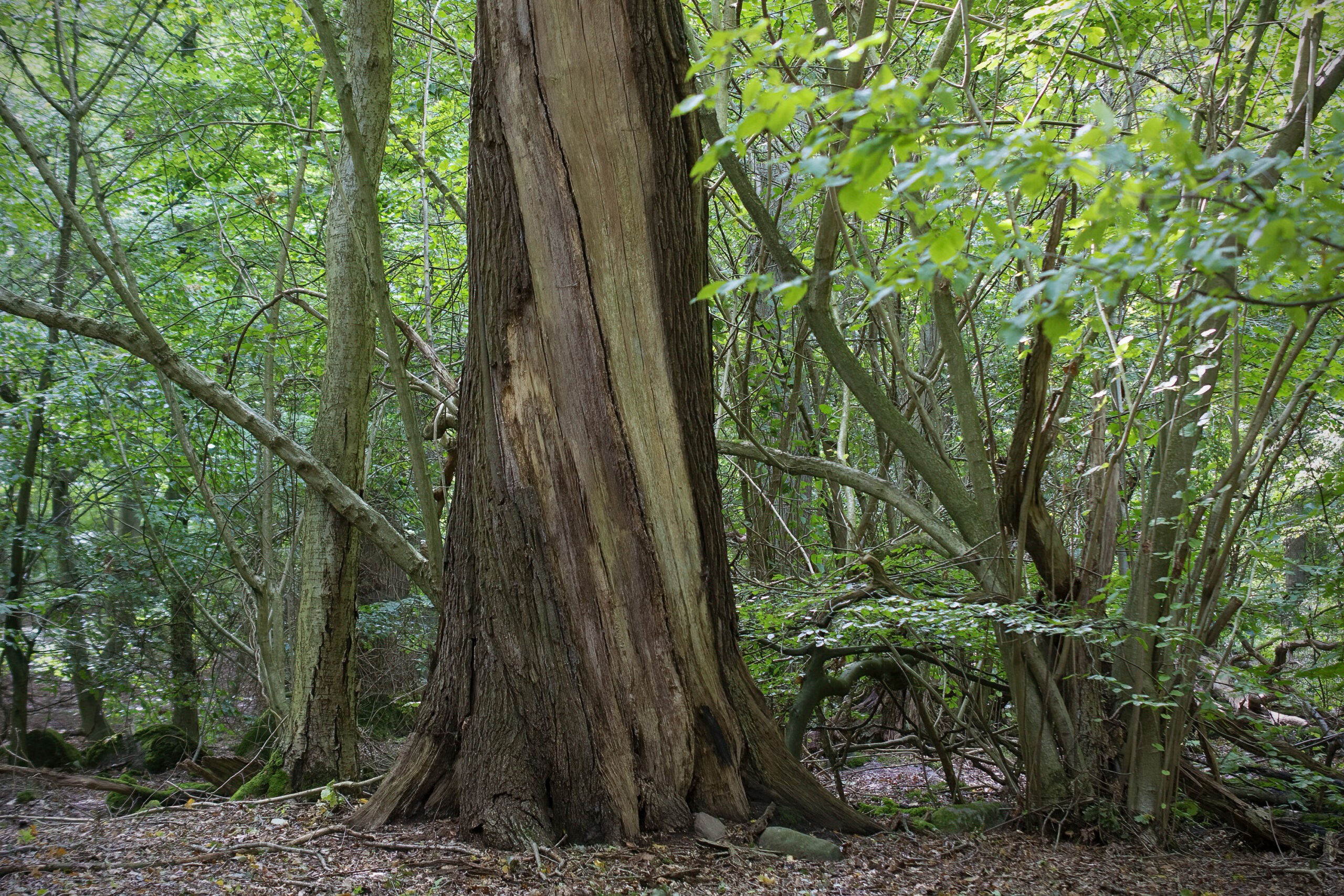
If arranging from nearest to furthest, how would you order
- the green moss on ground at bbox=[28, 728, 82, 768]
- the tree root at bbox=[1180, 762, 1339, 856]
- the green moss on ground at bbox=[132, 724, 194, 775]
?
the tree root at bbox=[1180, 762, 1339, 856] < the green moss on ground at bbox=[132, 724, 194, 775] < the green moss on ground at bbox=[28, 728, 82, 768]

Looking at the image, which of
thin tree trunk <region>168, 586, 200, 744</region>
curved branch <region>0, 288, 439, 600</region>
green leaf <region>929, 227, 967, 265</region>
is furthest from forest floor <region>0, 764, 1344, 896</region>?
thin tree trunk <region>168, 586, 200, 744</region>

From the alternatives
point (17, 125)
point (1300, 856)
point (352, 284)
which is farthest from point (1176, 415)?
point (17, 125)

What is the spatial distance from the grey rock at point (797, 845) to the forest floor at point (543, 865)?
0.04m

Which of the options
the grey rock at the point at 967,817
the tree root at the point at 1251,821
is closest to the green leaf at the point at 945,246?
the grey rock at the point at 967,817

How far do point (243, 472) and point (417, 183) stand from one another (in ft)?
10.7

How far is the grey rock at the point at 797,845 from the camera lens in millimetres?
2891

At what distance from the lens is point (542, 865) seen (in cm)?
265

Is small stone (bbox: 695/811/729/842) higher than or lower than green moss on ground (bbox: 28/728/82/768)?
higher

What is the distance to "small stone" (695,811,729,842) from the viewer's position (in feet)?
9.52

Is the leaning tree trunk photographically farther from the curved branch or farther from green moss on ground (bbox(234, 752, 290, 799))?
green moss on ground (bbox(234, 752, 290, 799))

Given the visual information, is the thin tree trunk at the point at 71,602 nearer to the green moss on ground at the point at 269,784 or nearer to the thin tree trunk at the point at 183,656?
the thin tree trunk at the point at 183,656

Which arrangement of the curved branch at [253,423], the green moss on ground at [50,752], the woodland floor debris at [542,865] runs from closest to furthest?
the woodland floor debris at [542,865]
the curved branch at [253,423]
the green moss on ground at [50,752]

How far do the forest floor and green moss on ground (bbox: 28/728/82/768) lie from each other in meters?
4.84

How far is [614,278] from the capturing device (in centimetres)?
303
